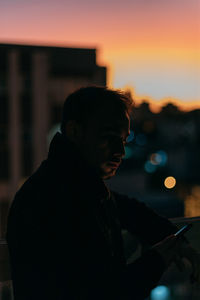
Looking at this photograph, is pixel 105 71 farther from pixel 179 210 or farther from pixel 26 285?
pixel 26 285

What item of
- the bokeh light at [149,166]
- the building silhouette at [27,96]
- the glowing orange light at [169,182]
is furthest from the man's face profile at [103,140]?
the bokeh light at [149,166]

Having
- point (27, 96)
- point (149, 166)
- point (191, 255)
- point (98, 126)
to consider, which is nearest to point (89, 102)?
point (98, 126)

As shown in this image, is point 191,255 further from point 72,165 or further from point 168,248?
point 72,165

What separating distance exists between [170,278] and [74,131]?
1.60 metres

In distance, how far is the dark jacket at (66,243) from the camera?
4.26ft

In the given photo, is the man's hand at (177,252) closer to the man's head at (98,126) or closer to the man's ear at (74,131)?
the man's head at (98,126)

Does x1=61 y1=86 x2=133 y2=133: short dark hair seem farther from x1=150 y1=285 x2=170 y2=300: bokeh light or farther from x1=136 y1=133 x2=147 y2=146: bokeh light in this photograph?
x1=136 y1=133 x2=147 y2=146: bokeh light

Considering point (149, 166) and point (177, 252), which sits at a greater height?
point (177, 252)

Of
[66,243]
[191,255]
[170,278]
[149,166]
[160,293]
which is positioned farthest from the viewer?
[149,166]

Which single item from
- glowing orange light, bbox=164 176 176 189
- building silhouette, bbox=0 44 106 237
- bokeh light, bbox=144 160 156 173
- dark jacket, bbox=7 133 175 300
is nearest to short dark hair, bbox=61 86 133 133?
dark jacket, bbox=7 133 175 300

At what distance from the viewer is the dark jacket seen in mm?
1298

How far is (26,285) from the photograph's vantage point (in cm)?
134

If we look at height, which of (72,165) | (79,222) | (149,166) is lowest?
(149,166)

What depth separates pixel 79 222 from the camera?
1350 millimetres
